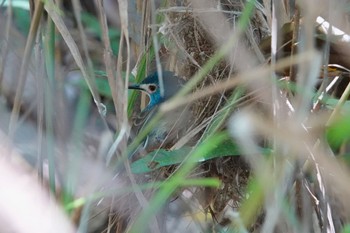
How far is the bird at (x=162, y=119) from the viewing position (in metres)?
2.38

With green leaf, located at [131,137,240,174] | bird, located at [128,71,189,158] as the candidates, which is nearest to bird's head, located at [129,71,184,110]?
bird, located at [128,71,189,158]

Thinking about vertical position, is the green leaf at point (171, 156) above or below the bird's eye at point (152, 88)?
above

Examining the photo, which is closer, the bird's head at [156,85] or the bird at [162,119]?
the bird at [162,119]

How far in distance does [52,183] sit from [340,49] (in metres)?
0.82

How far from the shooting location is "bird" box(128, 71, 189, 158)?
2381 mm

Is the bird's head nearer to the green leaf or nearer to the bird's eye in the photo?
the bird's eye

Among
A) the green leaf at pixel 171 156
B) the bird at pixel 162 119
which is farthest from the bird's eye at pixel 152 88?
Result: the green leaf at pixel 171 156

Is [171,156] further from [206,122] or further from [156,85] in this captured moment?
[156,85]

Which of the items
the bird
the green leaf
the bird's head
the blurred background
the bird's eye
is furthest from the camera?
the bird's eye

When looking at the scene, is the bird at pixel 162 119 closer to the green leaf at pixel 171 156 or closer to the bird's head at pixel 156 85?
the bird's head at pixel 156 85

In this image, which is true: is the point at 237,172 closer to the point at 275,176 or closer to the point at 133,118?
the point at 133,118

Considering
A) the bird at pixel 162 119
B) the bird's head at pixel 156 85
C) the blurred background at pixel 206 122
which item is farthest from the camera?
the bird's head at pixel 156 85

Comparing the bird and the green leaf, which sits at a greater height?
the green leaf

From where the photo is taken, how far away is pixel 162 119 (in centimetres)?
252
